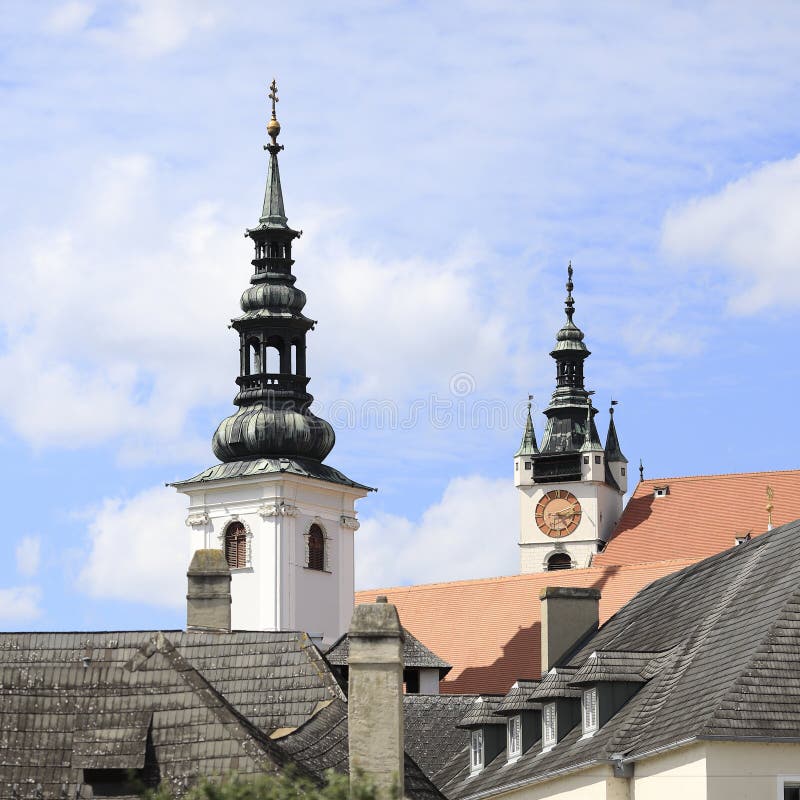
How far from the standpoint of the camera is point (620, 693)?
123 feet

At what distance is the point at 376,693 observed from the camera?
1024 inches

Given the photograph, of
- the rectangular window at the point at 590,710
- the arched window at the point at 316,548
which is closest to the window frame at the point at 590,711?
the rectangular window at the point at 590,710

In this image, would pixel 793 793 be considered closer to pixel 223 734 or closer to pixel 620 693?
pixel 620 693

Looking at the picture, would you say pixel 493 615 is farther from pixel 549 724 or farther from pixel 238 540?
pixel 549 724

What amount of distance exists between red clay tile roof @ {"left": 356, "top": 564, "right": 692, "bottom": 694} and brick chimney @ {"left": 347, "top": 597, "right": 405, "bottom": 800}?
36.1 metres

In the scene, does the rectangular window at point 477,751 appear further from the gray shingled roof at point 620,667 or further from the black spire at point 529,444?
the black spire at point 529,444

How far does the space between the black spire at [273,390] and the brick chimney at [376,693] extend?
179 ft

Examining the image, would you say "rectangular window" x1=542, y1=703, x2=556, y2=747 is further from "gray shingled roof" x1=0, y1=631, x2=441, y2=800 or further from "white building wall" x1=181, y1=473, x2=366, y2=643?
"white building wall" x1=181, y1=473, x2=366, y2=643

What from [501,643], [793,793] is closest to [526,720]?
[793,793]

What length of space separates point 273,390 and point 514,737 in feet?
131

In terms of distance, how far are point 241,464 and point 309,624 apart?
6027mm

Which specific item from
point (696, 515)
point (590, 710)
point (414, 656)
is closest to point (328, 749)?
point (590, 710)

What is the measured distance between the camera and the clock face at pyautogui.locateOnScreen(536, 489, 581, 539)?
353ft

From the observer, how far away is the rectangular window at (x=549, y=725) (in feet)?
129
